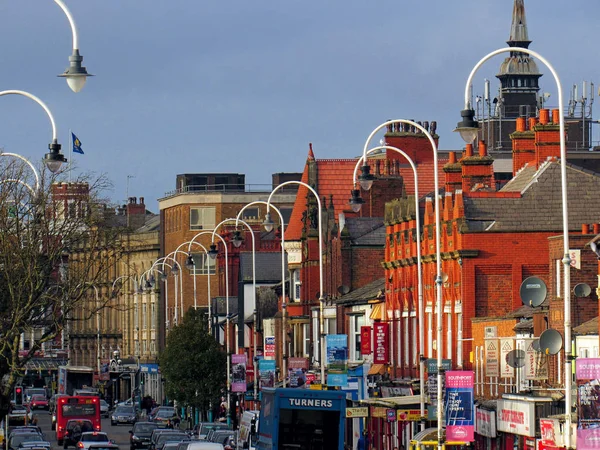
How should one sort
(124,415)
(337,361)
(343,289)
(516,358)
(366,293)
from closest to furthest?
(516,358) → (337,361) → (366,293) → (343,289) → (124,415)

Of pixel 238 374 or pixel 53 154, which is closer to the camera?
pixel 53 154

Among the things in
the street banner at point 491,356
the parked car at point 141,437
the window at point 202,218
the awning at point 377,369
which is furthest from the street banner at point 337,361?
the window at point 202,218

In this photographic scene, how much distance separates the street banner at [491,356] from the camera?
56.9 m

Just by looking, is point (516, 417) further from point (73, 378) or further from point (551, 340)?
point (73, 378)

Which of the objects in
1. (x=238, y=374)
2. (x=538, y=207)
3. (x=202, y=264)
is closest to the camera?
(x=538, y=207)

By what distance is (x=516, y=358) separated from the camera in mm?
52906

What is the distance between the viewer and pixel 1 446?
70812 mm

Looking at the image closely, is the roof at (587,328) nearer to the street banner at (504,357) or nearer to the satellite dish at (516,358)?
the satellite dish at (516,358)

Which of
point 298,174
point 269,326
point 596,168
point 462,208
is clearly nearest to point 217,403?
point 269,326

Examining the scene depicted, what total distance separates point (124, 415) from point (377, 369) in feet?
143

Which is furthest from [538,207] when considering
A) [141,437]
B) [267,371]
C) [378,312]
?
[141,437]

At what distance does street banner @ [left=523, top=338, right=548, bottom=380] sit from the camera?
53344 mm

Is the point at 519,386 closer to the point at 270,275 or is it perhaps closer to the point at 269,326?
the point at 269,326

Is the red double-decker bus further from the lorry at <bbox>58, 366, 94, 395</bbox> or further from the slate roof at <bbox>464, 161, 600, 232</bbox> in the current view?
the lorry at <bbox>58, 366, 94, 395</bbox>
